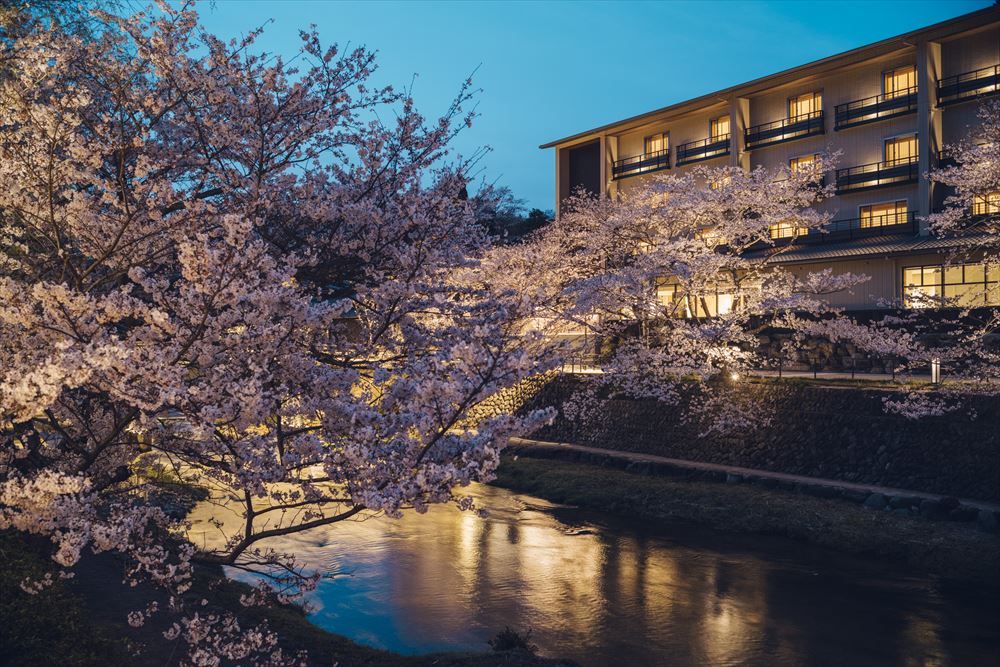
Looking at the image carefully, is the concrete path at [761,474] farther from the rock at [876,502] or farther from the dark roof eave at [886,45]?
the dark roof eave at [886,45]

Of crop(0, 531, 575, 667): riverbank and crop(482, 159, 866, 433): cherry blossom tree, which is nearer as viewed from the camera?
crop(0, 531, 575, 667): riverbank

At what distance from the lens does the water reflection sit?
11625 mm

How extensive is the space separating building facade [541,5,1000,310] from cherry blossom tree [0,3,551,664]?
76.4ft

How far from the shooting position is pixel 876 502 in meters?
18.4

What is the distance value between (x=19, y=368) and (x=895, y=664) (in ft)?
38.2

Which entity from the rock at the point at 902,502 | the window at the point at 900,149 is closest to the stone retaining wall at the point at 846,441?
the rock at the point at 902,502

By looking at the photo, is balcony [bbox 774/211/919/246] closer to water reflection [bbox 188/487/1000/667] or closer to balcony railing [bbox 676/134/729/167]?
balcony railing [bbox 676/134/729/167]

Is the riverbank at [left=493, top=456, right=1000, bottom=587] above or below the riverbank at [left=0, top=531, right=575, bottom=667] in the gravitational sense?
below

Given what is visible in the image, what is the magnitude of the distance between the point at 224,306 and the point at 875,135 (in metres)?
Result: 33.1

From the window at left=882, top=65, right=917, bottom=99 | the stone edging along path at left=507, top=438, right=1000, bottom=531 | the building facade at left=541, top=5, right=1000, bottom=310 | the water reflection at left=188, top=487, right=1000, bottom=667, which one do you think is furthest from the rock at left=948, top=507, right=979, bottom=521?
the window at left=882, top=65, right=917, bottom=99

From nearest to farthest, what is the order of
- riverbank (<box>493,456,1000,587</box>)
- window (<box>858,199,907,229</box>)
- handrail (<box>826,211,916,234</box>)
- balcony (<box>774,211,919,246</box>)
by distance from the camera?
riverbank (<box>493,456,1000,587</box>), balcony (<box>774,211,919,246</box>), handrail (<box>826,211,916,234</box>), window (<box>858,199,907,229</box>)

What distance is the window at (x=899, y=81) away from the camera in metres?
31.0

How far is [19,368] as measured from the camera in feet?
17.3

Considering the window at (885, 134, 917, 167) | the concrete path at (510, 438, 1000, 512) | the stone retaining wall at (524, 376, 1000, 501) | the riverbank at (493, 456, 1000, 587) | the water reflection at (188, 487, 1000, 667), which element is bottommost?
the water reflection at (188, 487, 1000, 667)
